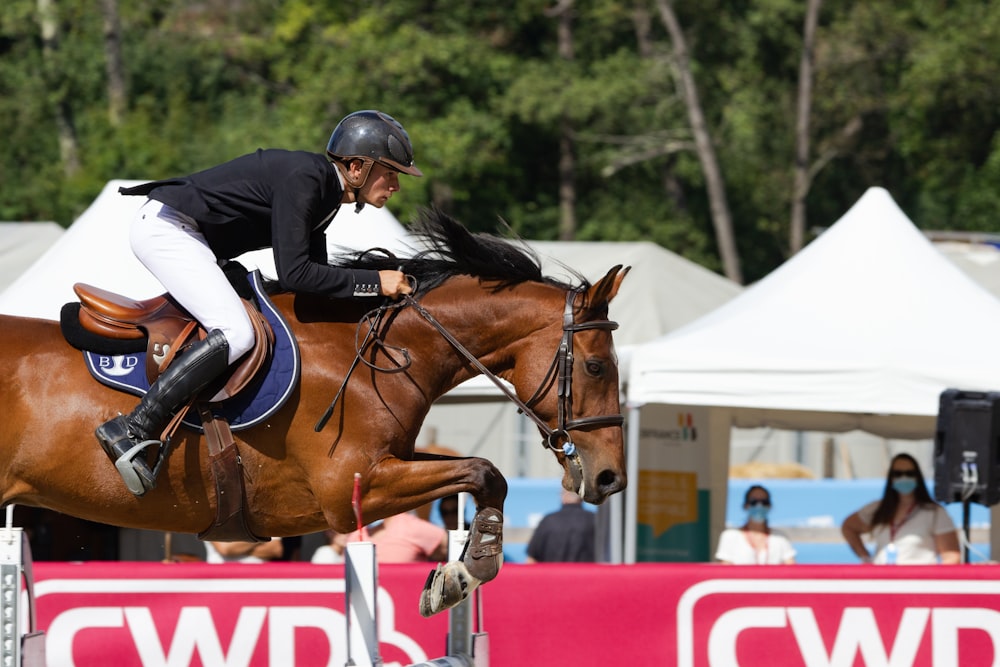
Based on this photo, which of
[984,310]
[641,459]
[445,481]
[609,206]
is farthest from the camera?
[609,206]

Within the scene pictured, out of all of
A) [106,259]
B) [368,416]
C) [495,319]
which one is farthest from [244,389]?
[106,259]

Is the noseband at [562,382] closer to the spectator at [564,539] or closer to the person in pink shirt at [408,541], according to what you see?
the person in pink shirt at [408,541]

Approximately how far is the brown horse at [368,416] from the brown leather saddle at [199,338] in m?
0.06

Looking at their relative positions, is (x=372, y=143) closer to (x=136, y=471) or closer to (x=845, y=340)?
(x=136, y=471)

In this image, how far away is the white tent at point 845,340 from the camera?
803cm

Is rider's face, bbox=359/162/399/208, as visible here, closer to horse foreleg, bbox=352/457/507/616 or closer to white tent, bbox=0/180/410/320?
horse foreleg, bbox=352/457/507/616

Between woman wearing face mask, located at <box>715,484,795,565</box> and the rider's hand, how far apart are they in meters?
4.19

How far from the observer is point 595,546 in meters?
9.12

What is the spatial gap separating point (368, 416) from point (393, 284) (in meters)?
0.49

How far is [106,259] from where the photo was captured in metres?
8.31

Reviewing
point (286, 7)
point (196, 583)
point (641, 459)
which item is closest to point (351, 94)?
point (286, 7)

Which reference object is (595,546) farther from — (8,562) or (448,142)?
(448,142)

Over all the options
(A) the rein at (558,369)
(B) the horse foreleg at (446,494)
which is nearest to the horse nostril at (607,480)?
(A) the rein at (558,369)

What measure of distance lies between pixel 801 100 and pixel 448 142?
636 cm
